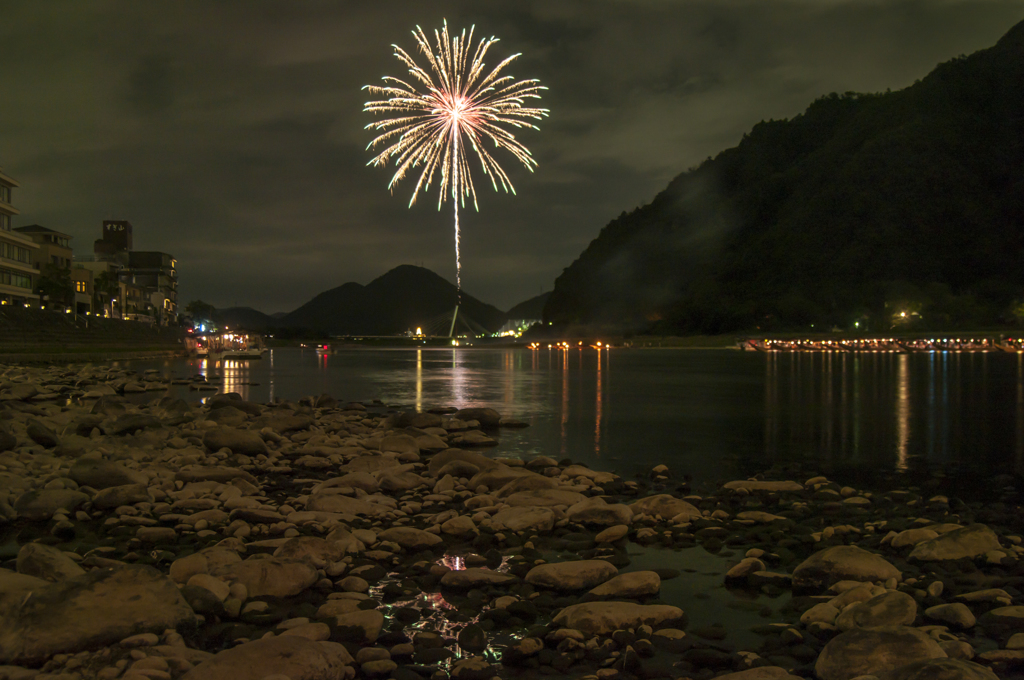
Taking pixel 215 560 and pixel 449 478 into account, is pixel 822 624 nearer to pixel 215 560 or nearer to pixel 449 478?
pixel 215 560

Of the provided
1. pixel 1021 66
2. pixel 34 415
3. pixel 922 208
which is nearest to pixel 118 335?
pixel 34 415

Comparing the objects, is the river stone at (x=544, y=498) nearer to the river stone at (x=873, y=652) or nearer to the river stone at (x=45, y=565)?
the river stone at (x=873, y=652)

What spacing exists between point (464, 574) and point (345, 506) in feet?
10.2

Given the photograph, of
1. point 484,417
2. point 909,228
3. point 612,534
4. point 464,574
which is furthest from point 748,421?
point 909,228

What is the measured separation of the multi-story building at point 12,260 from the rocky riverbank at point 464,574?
7339 centimetres

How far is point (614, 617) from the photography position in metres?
6.02

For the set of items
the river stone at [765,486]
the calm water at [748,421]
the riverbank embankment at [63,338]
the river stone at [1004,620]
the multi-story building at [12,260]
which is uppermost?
the multi-story building at [12,260]

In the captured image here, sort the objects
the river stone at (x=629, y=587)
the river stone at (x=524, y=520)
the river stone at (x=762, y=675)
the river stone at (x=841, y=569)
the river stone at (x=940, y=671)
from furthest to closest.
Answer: the river stone at (x=524, y=520) < the river stone at (x=841, y=569) < the river stone at (x=629, y=587) < the river stone at (x=762, y=675) < the river stone at (x=940, y=671)

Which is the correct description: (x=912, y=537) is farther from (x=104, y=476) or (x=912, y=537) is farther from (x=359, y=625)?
(x=104, y=476)

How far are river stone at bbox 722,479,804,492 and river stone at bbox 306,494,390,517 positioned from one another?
557 centimetres

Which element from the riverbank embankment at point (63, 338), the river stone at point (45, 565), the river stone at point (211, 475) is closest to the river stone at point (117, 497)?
the river stone at point (211, 475)

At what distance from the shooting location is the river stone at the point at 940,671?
→ 14.4 ft

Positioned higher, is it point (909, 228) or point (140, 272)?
point (909, 228)

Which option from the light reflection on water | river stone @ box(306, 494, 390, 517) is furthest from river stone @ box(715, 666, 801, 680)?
the light reflection on water
